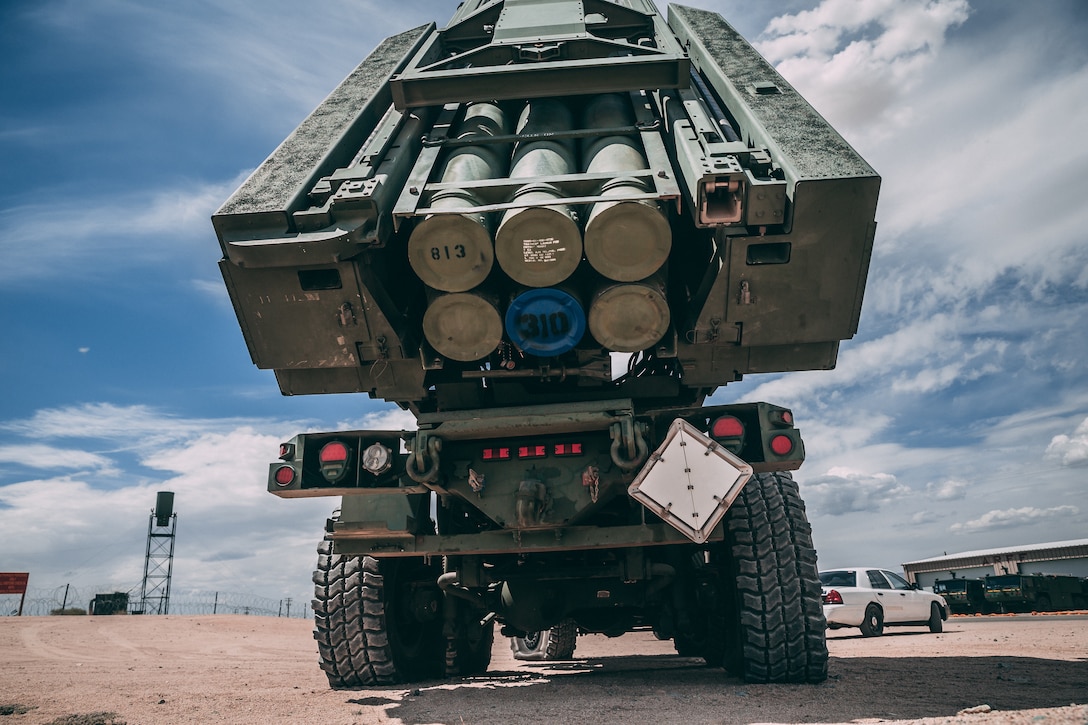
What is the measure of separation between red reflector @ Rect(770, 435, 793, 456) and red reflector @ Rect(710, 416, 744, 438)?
163 millimetres

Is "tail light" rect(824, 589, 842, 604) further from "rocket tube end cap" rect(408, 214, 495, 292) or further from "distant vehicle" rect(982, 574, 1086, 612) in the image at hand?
"distant vehicle" rect(982, 574, 1086, 612)

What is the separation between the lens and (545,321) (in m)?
3.65

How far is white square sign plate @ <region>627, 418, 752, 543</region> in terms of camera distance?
11.5 ft

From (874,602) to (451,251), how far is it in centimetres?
1097

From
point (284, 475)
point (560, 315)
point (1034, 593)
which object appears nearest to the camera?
point (560, 315)

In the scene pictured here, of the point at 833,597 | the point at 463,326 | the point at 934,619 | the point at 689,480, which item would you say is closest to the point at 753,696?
the point at 689,480

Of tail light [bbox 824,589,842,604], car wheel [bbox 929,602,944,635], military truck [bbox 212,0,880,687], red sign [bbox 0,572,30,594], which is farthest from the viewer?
red sign [bbox 0,572,30,594]

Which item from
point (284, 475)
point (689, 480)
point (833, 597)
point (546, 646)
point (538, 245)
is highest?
point (538, 245)

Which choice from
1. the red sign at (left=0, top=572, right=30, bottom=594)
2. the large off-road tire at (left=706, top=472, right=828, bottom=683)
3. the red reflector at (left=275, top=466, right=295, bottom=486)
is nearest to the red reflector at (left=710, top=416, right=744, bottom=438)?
the large off-road tire at (left=706, top=472, right=828, bottom=683)

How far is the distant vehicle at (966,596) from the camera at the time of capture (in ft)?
67.9

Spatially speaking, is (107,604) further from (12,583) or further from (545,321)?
(545,321)

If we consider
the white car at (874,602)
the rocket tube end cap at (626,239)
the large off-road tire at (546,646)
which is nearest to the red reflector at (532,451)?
the rocket tube end cap at (626,239)

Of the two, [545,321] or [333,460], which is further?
[333,460]

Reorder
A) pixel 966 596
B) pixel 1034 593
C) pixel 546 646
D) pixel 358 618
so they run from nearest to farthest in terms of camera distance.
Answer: pixel 358 618, pixel 546 646, pixel 1034 593, pixel 966 596
